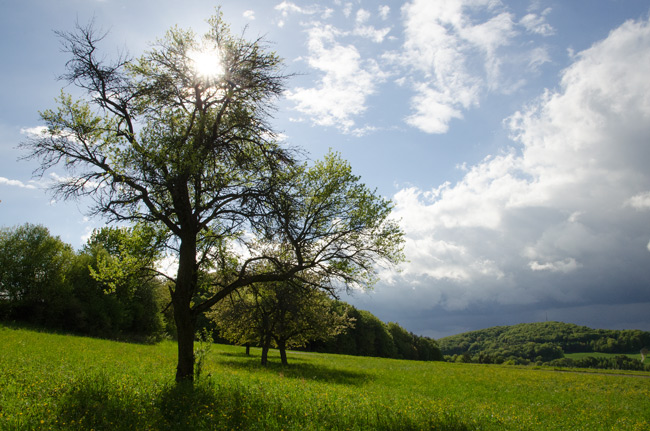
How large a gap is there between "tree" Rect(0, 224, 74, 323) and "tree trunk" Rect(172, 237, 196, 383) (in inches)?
1506

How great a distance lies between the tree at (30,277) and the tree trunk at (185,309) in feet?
125

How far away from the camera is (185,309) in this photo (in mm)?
12820

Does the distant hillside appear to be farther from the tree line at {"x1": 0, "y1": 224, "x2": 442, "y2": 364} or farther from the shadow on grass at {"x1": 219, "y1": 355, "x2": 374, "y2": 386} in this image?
the shadow on grass at {"x1": 219, "y1": 355, "x2": 374, "y2": 386}

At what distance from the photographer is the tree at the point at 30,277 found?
3941cm

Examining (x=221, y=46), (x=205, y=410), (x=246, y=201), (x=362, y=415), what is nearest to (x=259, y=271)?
(x=246, y=201)

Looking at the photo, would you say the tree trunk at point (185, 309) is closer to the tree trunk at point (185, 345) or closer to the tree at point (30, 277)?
the tree trunk at point (185, 345)

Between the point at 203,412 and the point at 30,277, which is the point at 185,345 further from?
the point at 30,277

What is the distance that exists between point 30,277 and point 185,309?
131 ft

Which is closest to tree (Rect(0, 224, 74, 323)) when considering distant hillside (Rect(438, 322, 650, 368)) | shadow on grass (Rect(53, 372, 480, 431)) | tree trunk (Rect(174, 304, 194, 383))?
shadow on grass (Rect(53, 372, 480, 431))

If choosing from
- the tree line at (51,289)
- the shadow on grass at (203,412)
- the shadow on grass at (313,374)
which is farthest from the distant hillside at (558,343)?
the shadow on grass at (203,412)

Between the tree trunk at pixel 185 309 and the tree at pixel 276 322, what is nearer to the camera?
the tree trunk at pixel 185 309

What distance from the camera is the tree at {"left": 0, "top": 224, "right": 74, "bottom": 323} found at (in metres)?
39.4

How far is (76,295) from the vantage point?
44781 millimetres

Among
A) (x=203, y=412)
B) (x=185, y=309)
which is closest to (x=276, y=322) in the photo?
(x=185, y=309)
